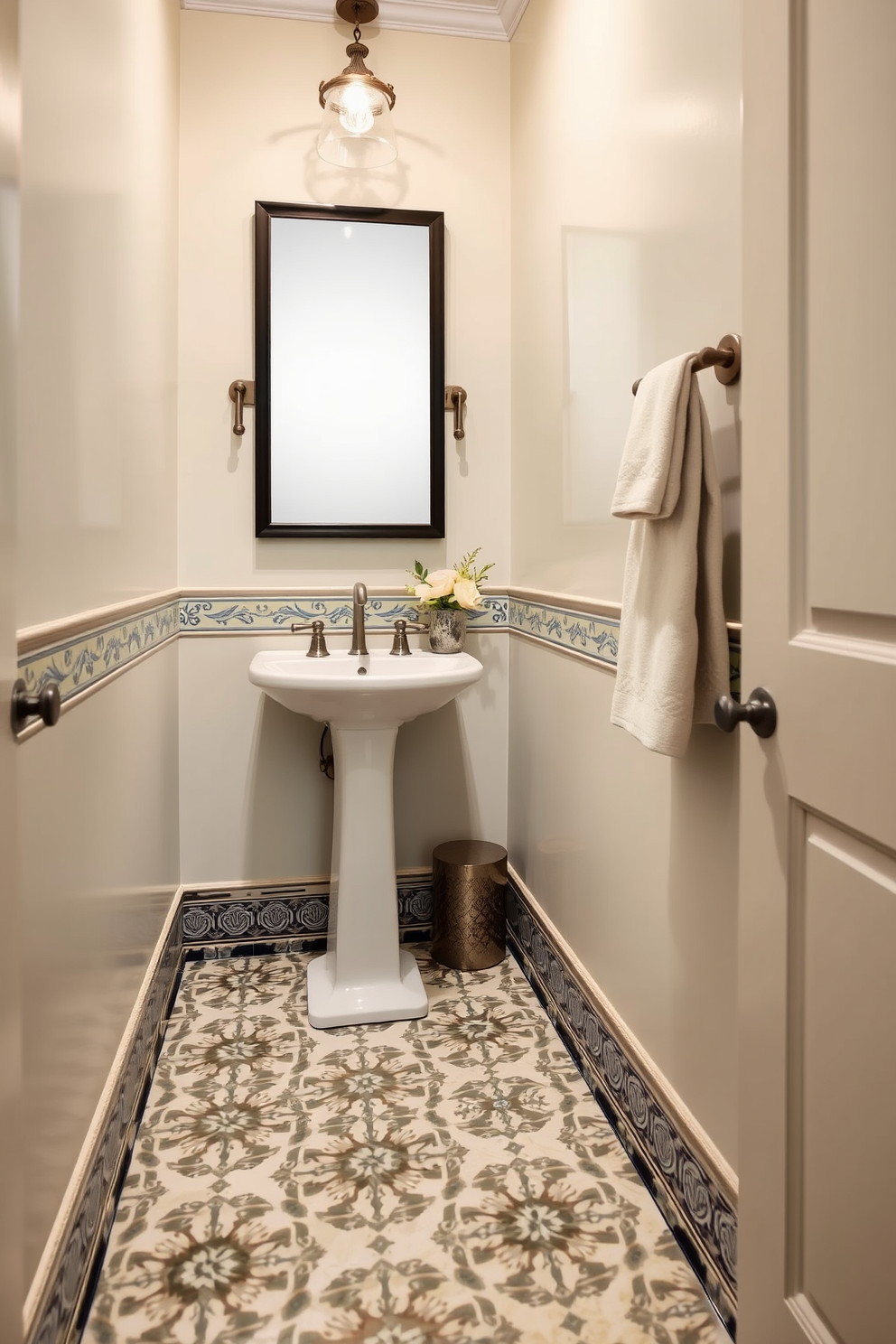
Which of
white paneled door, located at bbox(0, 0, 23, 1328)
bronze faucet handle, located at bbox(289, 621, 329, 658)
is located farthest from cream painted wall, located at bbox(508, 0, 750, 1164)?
white paneled door, located at bbox(0, 0, 23, 1328)

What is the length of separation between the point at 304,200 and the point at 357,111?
245 mm

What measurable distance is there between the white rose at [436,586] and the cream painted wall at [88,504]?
634 millimetres

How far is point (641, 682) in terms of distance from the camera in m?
1.31

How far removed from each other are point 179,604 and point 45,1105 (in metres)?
1.45

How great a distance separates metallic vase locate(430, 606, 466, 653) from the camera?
91.3 inches


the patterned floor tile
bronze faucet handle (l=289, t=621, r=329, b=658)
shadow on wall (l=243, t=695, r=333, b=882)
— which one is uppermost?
bronze faucet handle (l=289, t=621, r=329, b=658)

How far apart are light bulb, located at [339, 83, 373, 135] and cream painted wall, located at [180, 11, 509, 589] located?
0.13 m

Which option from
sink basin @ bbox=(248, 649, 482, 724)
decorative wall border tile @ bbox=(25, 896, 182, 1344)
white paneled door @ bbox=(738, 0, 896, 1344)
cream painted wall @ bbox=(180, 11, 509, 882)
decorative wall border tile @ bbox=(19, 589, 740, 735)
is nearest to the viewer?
white paneled door @ bbox=(738, 0, 896, 1344)

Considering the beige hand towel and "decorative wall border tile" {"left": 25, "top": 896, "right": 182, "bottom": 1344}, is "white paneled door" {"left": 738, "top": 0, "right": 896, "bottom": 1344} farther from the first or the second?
"decorative wall border tile" {"left": 25, "top": 896, "right": 182, "bottom": 1344}

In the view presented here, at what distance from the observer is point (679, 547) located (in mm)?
1194

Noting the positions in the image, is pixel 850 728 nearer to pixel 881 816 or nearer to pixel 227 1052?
pixel 881 816

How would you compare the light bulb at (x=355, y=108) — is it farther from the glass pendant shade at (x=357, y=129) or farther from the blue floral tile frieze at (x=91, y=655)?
the blue floral tile frieze at (x=91, y=655)

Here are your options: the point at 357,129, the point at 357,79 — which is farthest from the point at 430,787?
the point at 357,79

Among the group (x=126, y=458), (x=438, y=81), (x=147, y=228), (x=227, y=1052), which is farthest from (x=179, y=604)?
(x=438, y=81)
